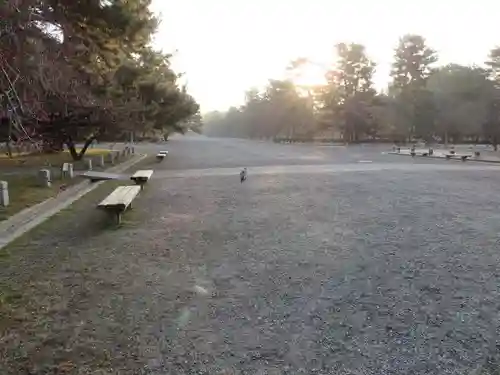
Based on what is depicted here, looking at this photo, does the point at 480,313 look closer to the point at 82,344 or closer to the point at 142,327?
the point at 142,327

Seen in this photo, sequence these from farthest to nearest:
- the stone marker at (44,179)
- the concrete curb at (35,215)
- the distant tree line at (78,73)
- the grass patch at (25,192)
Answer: the stone marker at (44,179)
the grass patch at (25,192)
the concrete curb at (35,215)
the distant tree line at (78,73)

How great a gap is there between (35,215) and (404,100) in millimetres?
59005

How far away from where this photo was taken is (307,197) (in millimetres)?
12047

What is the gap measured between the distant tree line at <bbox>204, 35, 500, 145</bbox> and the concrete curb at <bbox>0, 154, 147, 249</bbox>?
4470 cm

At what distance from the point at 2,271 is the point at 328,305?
354cm

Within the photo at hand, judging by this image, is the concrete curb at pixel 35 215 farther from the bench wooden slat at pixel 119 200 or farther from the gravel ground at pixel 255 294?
the bench wooden slat at pixel 119 200

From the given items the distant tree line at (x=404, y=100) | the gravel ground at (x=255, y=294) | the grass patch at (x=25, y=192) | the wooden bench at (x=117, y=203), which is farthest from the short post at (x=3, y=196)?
the distant tree line at (x=404, y=100)

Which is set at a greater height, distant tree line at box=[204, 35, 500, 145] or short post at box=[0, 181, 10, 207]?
distant tree line at box=[204, 35, 500, 145]

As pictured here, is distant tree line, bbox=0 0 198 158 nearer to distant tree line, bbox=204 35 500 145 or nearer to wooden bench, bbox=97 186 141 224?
wooden bench, bbox=97 186 141 224

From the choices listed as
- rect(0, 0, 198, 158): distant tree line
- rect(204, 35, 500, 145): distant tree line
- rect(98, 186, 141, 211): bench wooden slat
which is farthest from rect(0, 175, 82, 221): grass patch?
rect(204, 35, 500, 145): distant tree line

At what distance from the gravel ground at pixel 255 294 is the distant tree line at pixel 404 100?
1803 inches

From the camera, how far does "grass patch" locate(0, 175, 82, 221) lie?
9.58 meters

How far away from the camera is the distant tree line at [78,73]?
6.48 m

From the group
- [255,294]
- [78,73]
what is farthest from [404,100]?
[255,294]
